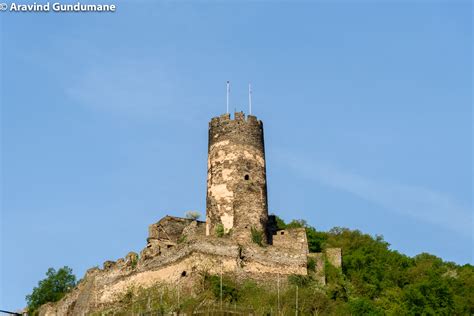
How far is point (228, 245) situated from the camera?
40.9 meters

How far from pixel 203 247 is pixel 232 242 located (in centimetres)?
122

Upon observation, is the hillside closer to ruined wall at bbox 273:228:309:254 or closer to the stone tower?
ruined wall at bbox 273:228:309:254

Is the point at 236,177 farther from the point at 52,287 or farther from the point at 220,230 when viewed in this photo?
the point at 52,287

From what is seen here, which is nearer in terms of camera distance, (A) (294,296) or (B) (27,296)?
(A) (294,296)

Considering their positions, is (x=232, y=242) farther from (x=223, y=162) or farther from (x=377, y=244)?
(x=377, y=244)

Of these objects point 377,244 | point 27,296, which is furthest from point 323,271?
point 27,296

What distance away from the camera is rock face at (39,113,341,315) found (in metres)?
40.6

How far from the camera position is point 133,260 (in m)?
43.5

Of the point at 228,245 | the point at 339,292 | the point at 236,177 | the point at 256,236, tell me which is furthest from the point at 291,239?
the point at 228,245

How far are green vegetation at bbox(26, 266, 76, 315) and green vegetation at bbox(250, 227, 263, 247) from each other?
16574mm

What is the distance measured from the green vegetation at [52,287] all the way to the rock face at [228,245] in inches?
370

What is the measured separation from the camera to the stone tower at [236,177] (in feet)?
139

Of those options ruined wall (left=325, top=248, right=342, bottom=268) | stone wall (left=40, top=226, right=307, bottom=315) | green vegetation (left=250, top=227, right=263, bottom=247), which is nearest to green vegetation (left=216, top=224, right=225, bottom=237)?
stone wall (left=40, top=226, right=307, bottom=315)

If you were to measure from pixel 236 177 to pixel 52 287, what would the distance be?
57.8ft
